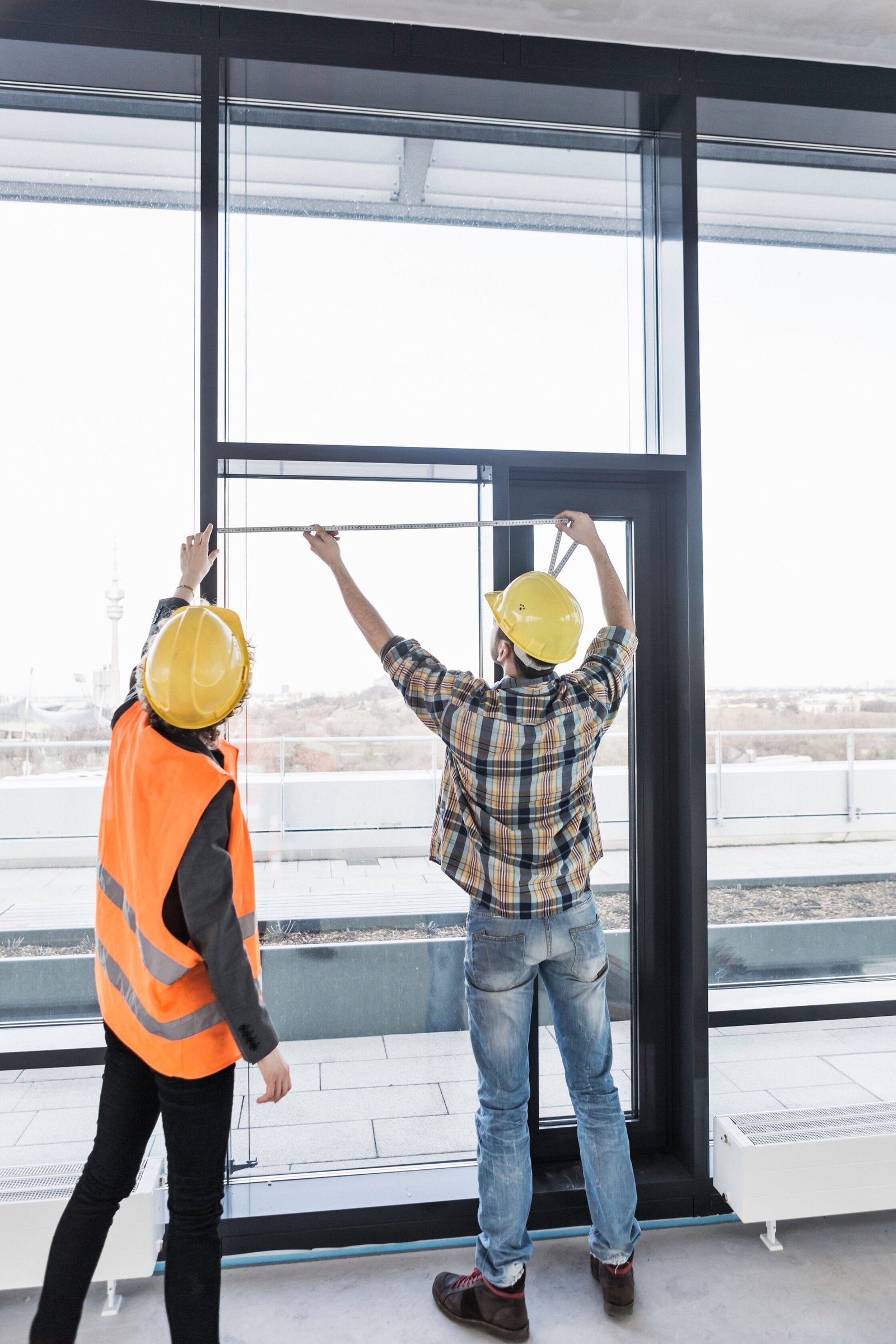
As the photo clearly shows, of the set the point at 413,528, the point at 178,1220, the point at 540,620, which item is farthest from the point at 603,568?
the point at 178,1220

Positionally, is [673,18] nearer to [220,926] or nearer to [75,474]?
[75,474]

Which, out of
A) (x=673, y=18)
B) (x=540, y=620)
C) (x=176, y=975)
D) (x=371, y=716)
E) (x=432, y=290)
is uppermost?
(x=673, y=18)

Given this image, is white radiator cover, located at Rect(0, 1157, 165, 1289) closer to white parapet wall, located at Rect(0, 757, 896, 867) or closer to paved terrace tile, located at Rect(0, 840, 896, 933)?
paved terrace tile, located at Rect(0, 840, 896, 933)

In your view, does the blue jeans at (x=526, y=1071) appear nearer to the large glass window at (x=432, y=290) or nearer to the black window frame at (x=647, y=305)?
the black window frame at (x=647, y=305)

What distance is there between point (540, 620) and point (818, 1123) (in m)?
1.45

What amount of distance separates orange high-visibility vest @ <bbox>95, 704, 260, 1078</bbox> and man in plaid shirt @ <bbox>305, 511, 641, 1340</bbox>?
504 mm

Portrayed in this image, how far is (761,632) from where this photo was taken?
2.38m

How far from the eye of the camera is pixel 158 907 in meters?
1.42

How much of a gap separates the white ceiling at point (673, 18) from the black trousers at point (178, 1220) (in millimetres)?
2319

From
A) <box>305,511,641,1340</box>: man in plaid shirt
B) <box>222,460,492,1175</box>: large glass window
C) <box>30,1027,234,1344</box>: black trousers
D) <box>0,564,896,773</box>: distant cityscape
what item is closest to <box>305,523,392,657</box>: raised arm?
<box>305,511,641,1340</box>: man in plaid shirt

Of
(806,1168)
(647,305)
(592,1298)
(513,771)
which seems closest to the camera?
(513,771)

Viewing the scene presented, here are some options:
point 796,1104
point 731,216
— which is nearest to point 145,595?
point 731,216

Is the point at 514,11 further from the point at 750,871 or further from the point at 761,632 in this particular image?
the point at 750,871

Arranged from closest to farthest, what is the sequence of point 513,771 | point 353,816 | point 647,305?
point 513,771
point 353,816
point 647,305
